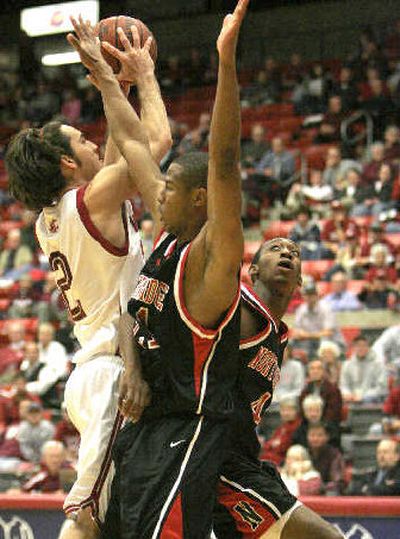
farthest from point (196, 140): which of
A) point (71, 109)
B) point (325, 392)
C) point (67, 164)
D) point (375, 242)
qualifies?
point (67, 164)

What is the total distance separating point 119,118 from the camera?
13.0ft

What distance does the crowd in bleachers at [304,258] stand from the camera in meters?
8.68

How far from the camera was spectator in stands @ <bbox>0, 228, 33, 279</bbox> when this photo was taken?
42.7ft

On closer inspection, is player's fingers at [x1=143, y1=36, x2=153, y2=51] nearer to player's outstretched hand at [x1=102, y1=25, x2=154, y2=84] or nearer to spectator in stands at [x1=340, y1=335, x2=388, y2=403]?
player's outstretched hand at [x1=102, y1=25, x2=154, y2=84]

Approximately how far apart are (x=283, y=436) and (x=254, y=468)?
16.2 ft

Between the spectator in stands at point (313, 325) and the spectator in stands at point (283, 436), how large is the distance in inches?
49.0

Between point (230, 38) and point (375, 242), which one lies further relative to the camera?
point (375, 242)

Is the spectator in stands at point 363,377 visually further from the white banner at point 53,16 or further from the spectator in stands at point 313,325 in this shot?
the white banner at point 53,16

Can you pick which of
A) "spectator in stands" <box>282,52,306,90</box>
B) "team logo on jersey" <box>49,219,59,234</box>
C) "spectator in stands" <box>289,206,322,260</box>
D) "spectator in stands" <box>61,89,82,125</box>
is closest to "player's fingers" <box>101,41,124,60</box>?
"team logo on jersey" <box>49,219,59,234</box>

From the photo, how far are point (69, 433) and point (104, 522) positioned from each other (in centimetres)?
577

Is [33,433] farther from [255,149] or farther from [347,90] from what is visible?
[347,90]

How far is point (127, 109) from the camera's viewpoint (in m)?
3.98

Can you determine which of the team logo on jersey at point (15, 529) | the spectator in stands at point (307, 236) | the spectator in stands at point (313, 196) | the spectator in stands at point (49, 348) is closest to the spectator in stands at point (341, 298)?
the spectator in stands at point (307, 236)

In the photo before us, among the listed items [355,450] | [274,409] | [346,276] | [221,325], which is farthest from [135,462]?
[346,276]
